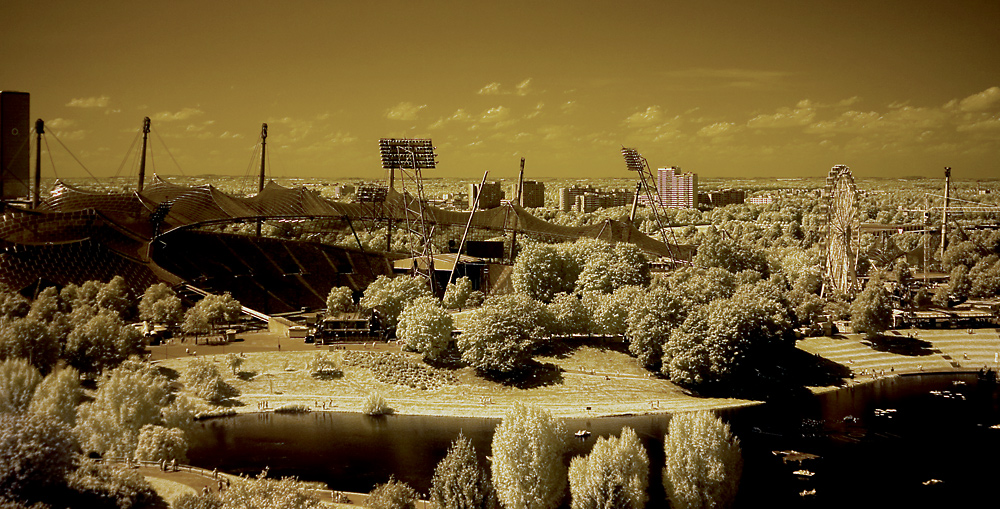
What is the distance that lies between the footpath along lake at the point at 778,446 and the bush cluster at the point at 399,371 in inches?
183

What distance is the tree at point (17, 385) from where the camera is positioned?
123 ft

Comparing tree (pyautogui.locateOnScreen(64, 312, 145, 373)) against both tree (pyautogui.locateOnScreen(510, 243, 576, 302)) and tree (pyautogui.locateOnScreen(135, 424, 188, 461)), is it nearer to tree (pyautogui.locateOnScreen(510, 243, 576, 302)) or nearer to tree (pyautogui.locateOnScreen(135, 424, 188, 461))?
tree (pyautogui.locateOnScreen(135, 424, 188, 461))

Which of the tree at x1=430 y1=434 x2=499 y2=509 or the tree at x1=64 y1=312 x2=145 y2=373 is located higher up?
the tree at x1=64 y1=312 x2=145 y2=373

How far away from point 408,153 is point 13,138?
29.9 m

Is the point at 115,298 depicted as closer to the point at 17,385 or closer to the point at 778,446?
the point at 17,385

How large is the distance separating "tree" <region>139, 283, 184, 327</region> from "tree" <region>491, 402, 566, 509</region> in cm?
3498

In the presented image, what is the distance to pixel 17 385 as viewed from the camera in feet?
128

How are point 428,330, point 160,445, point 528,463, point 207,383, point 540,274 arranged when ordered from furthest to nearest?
point 540,274
point 428,330
point 207,383
point 160,445
point 528,463

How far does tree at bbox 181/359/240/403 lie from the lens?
50250mm

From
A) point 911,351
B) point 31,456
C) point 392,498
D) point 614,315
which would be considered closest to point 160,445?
point 31,456

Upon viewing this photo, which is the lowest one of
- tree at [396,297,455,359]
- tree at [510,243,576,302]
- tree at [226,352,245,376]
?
tree at [226,352,245,376]

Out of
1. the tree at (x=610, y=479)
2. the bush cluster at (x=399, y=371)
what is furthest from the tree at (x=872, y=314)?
the tree at (x=610, y=479)

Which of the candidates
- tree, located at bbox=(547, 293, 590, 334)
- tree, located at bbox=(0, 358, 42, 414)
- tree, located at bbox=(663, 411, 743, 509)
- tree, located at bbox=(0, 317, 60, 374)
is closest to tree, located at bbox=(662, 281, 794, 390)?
tree, located at bbox=(547, 293, 590, 334)

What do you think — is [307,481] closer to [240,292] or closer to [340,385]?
[340,385]
